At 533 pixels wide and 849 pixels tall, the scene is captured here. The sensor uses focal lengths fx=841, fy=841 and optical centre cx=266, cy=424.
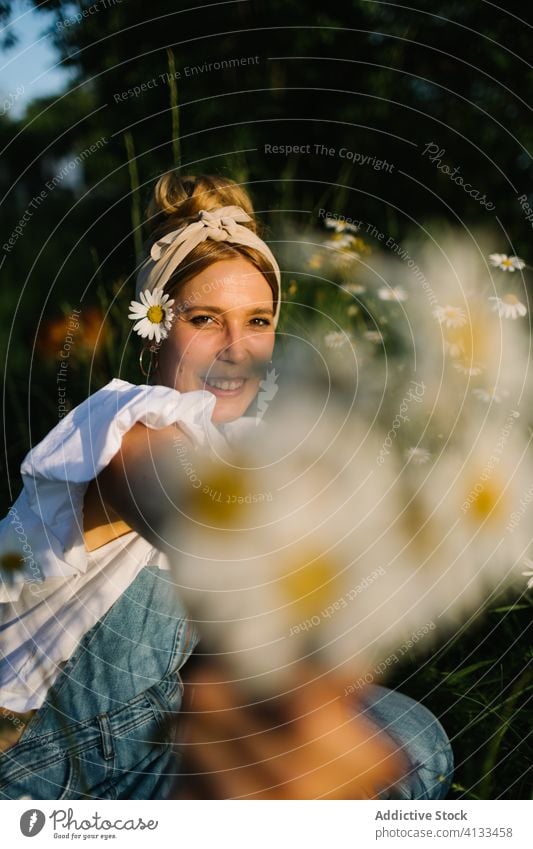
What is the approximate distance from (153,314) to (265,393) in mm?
141

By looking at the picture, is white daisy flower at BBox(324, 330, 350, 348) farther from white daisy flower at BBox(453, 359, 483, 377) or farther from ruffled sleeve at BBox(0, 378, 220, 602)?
ruffled sleeve at BBox(0, 378, 220, 602)

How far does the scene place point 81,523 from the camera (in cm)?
80

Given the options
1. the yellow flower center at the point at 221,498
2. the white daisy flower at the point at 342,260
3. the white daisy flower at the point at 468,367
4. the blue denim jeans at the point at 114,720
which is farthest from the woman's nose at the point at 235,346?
the white daisy flower at the point at 342,260

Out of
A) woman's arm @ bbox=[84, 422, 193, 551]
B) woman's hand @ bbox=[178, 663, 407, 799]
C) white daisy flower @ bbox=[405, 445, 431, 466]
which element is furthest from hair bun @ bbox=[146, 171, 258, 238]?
woman's hand @ bbox=[178, 663, 407, 799]

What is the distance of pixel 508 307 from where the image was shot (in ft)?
3.57

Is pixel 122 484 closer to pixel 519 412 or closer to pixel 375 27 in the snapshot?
pixel 519 412

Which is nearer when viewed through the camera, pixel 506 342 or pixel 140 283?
pixel 140 283

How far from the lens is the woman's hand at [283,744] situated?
0.85 metres

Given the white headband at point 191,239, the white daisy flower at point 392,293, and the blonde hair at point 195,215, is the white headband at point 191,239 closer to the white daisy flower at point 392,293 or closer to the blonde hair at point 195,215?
the blonde hair at point 195,215

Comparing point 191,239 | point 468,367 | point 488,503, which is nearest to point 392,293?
point 468,367

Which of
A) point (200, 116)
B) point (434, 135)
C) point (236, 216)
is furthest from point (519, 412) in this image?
point (200, 116)

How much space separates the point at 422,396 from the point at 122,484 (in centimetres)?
42

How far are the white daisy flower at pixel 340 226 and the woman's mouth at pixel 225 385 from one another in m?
0.51
